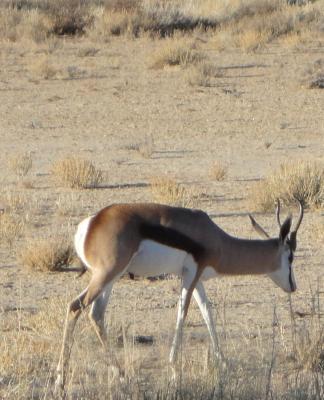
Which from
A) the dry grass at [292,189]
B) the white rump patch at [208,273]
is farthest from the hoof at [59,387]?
the dry grass at [292,189]

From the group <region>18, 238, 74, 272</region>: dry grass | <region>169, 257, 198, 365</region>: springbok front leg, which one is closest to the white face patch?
<region>169, 257, 198, 365</region>: springbok front leg

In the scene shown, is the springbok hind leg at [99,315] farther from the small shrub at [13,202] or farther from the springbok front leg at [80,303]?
the small shrub at [13,202]

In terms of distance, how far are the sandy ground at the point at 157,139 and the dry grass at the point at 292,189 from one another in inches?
9.8

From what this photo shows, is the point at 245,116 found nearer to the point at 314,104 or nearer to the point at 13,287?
the point at 314,104

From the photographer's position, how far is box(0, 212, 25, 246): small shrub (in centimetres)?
1229

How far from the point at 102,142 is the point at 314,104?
5.48 meters

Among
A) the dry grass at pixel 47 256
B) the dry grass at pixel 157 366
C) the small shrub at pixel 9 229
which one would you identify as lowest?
the small shrub at pixel 9 229

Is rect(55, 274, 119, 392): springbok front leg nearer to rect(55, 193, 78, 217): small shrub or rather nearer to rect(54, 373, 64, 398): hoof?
rect(54, 373, 64, 398): hoof

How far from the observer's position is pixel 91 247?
719cm

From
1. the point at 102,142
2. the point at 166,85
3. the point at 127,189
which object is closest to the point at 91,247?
the point at 127,189

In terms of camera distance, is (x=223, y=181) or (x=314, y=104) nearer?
(x=223, y=181)

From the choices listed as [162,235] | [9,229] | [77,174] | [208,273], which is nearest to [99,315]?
[162,235]

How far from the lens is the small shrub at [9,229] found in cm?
1229

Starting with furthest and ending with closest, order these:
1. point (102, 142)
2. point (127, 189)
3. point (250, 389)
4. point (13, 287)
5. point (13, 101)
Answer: point (13, 101), point (102, 142), point (127, 189), point (13, 287), point (250, 389)
